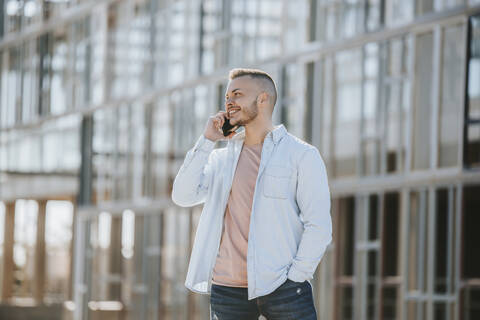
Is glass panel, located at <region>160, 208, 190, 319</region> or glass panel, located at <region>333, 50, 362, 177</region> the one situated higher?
glass panel, located at <region>333, 50, 362, 177</region>

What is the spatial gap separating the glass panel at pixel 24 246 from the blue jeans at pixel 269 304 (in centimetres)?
2179

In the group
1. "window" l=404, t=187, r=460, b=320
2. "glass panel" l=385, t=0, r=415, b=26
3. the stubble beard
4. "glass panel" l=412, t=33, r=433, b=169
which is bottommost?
"window" l=404, t=187, r=460, b=320

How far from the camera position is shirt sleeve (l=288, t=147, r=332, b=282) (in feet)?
14.0

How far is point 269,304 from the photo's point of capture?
4.31 metres

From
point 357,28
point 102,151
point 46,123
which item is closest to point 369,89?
point 357,28

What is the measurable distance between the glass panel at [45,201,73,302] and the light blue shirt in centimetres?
2196

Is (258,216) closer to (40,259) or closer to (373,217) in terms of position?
(373,217)

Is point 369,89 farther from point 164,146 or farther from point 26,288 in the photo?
point 26,288

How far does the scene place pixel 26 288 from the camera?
2569 centimetres

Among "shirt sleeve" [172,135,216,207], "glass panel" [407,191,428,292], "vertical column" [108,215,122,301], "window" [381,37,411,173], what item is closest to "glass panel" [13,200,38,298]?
"vertical column" [108,215,122,301]

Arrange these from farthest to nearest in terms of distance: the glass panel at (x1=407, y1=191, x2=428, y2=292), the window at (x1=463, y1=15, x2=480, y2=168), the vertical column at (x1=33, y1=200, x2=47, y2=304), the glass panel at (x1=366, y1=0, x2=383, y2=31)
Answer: the vertical column at (x1=33, y1=200, x2=47, y2=304) → the glass panel at (x1=366, y1=0, x2=383, y2=31) → the glass panel at (x1=407, y1=191, x2=428, y2=292) → the window at (x1=463, y1=15, x2=480, y2=168)

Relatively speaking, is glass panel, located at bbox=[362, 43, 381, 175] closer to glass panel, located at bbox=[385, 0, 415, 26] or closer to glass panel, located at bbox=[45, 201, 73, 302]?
glass panel, located at bbox=[385, 0, 415, 26]

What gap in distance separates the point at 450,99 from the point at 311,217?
595cm

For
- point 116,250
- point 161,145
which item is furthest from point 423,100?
point 116,250
